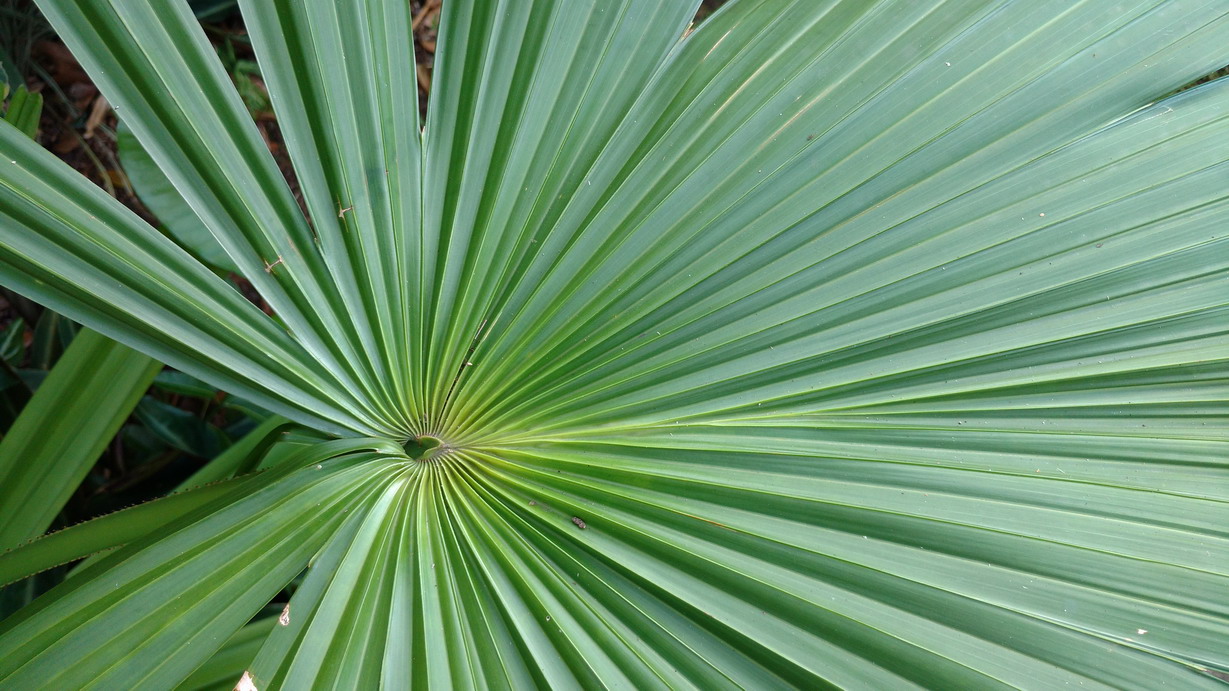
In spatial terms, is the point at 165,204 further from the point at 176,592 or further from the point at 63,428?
the point at 176,592

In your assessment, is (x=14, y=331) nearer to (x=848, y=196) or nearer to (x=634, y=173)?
(x=634, y=173)

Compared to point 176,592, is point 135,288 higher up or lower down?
higher up

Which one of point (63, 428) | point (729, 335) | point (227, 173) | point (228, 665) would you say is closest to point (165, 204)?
point (63, 428)

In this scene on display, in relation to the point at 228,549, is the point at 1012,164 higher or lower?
higher

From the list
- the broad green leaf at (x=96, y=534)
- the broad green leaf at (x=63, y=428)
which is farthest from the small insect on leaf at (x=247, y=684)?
the broad green leaf at (x=63, y=428)

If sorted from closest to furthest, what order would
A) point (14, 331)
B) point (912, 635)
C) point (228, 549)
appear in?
point (228, 549), point (912, 635), point (14, 331)

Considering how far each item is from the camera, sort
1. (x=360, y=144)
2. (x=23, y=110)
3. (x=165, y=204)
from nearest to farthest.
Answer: (x=360, y=144), (x=23, y=110), (x=165, y=204)

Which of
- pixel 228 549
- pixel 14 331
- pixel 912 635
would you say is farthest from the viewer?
pixel 14 331

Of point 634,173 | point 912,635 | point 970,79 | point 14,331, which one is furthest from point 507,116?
point 14,331
